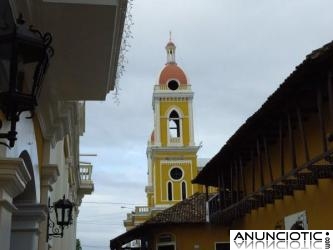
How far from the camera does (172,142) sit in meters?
50.7

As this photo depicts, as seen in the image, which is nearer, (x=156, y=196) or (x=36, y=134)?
(x=36, y=134)

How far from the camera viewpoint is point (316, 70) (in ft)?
32.5

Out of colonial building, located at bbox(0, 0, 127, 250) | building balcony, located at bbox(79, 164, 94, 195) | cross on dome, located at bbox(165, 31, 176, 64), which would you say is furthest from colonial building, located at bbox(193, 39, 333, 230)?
cross on dome, located at bbox(165, 31, 176, 64)

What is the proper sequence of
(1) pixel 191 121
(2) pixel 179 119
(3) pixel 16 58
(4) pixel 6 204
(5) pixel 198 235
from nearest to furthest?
1. (3) pixel 16 58
2. (4) pixel 6 204
3. (5) pixel 198 235
4. (1) pixel 191 121
5. (2) pixel 179 119

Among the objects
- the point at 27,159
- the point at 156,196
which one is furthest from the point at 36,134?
the point at 156,196

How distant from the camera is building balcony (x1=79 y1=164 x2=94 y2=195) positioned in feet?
83.4

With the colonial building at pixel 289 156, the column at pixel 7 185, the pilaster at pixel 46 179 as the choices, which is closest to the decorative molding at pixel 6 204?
the column at pixel 7 185

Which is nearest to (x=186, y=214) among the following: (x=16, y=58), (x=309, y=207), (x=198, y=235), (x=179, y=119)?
(x=198, y=235)

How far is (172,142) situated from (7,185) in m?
45.7

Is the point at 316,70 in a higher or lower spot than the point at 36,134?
higher

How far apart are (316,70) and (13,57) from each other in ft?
24.1

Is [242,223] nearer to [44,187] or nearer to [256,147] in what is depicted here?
[256,147]

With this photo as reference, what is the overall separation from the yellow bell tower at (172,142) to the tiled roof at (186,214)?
23677 millimetres

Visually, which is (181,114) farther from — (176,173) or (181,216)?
(181,216)
